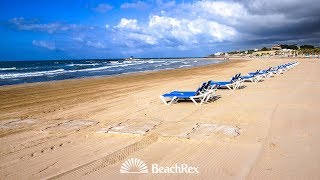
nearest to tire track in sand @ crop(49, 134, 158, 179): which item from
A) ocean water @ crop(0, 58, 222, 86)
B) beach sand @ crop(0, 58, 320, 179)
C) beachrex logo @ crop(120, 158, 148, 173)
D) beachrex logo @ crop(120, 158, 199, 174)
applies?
beach sand @ crop(0, 58, 320, 179)

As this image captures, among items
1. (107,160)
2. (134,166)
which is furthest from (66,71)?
(134,166)

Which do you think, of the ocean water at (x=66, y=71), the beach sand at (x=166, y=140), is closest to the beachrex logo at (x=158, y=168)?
the beach sand at (x=166, y=140)

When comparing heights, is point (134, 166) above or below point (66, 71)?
below

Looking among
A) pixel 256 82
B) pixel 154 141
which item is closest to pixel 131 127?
pixel 154 141

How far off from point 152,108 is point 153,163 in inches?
196

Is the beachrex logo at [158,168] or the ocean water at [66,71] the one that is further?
the ocean water at [66,71]

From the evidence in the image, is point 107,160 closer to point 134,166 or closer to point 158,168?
point 134,166

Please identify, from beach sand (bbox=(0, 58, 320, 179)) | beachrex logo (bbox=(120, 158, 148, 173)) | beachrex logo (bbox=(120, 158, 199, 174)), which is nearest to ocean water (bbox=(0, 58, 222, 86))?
beach sand (bbox=(0, 58, 320, 179))

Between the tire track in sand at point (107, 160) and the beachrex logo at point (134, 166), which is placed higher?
the tire track in sand at point (107, 160)

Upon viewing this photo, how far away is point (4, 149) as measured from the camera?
6066mm

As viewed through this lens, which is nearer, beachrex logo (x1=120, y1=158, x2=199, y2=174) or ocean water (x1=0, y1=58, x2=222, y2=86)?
beachrex logo (x1=120, y1=158, x2=199, y2=174)

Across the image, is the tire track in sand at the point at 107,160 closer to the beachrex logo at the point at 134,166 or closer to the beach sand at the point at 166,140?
the beach sand at the point at 166,140

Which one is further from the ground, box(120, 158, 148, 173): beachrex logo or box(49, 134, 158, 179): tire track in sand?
box(49, 134, 158, 179): tire track in sand

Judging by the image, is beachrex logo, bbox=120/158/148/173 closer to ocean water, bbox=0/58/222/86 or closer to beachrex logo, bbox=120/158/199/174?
beachrex logo, bbox=120/158/199/174
